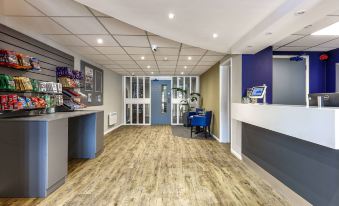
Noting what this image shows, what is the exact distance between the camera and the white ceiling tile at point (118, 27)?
12.1 ft

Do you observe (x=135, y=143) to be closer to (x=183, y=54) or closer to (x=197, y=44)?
(x=183, y=54)

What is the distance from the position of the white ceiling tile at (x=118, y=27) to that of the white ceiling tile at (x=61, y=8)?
0.35 m

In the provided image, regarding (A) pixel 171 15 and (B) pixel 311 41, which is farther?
(B) pixel 311 41

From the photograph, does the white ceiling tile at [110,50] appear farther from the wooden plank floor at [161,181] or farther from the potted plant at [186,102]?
the potted plant at [186,102]

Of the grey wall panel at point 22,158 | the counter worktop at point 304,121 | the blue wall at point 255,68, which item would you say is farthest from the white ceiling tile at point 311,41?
the grey wall panel at point 22,158

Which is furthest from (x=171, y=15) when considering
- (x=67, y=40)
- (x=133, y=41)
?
(x=67, y=40)

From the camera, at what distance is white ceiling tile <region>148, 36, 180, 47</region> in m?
4.57

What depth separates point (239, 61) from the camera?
17.1 ft

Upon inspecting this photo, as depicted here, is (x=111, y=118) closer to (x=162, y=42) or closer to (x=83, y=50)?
(x=83, y=50)

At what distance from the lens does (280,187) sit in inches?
127

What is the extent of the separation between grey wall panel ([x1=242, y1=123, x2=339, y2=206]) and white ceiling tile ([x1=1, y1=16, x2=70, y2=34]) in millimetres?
4123

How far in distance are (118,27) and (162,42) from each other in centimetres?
118

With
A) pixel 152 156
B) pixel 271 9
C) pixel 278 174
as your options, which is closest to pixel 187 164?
pixel 152 156

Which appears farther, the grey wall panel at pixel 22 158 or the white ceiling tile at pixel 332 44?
the white ceiling tile at pixel 332 44
